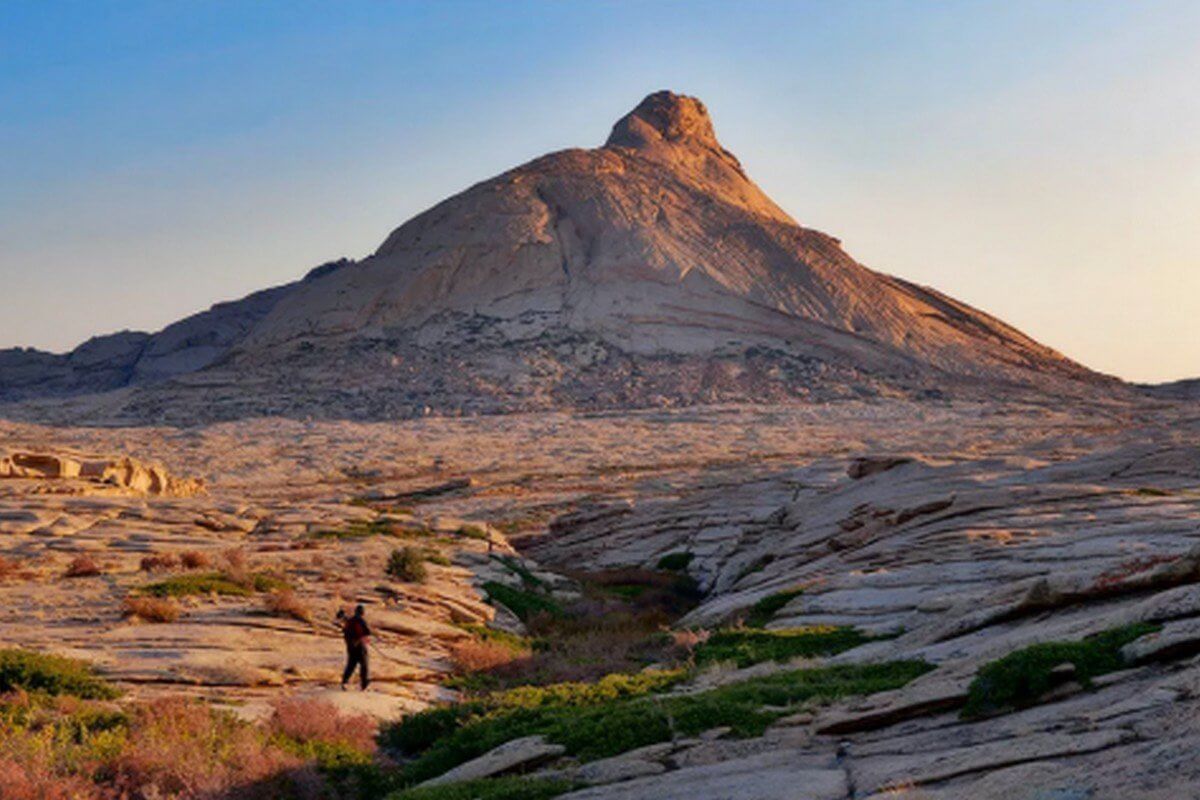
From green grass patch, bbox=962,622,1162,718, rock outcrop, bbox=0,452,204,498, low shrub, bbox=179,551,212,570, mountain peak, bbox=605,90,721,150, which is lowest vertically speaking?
low shrub, bbox=179,551,212,570

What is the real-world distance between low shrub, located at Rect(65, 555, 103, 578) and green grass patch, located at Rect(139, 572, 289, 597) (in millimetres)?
1973

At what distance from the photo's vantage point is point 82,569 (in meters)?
26.3

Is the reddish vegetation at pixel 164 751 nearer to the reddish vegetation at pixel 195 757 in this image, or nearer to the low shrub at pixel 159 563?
the reddish vegetation at pixel 195 757

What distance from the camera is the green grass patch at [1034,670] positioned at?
37.0 ft

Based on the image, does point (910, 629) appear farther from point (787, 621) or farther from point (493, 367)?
point (493, 367)

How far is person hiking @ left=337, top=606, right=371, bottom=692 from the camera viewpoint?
757 inches

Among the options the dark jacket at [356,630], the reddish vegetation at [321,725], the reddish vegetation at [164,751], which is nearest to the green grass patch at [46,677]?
the reddish vegetation at [164,751]

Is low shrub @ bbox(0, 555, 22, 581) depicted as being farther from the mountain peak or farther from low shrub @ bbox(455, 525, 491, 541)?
the mountain peak

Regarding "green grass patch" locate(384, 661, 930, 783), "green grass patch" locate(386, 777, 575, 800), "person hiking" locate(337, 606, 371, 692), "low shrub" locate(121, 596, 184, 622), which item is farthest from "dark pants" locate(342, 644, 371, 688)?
"green grass patch" locate(386, 777, 575, 800)

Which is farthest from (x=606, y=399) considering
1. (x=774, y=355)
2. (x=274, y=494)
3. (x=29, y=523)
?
(x=29, y=523)

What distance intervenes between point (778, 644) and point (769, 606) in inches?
238

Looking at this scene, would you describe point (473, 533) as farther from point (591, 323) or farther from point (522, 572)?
point (591, 323)

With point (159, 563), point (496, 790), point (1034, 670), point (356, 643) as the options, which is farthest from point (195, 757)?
point (159, 563)

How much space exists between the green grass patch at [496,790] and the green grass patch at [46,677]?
20.1 feet
